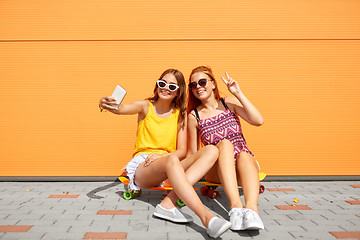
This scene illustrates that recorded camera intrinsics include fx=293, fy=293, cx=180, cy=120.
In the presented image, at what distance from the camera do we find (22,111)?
4.27 m

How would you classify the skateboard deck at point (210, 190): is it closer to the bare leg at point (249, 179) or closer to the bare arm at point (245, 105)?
the bare leg at point (249, 179)

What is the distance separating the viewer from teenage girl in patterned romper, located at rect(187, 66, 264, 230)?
273 cm

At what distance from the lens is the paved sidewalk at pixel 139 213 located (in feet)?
7.41

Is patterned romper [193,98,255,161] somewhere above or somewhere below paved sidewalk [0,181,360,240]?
above

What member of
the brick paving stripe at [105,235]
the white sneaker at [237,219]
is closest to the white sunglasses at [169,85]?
the white sneaker at [237,219]

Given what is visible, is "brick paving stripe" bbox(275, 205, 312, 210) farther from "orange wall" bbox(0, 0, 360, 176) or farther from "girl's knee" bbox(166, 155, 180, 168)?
"orange wall" bbox(0, 0, 360, 176)

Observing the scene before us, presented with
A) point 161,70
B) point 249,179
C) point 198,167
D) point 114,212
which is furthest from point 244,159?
point 161,70

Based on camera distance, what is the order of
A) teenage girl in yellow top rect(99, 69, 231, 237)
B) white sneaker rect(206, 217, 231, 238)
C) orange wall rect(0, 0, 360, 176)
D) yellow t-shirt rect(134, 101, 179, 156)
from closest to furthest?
white sneaker rect(206, 217, 231, 238) → teenage girl in yellow top rect(99, 69, 231, 237) → yellow t-shirt rect(134, 101, 179, 156) → orange wall rect(0, 0, 360, 176)

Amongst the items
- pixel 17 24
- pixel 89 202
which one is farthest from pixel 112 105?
pixel 17 24

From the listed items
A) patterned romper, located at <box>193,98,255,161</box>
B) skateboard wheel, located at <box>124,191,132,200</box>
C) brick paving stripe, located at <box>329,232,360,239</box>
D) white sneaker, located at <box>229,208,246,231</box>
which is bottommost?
skateboard wheel, located at <box>124,191,132,200</box>

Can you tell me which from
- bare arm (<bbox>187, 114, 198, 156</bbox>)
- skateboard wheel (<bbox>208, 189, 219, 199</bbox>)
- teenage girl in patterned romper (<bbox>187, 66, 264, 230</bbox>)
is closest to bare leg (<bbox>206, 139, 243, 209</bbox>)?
teenage girl in patterned romper (<bbox>187, 66, 264, 230</bbox>)

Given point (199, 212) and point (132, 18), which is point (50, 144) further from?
point (199, 212)

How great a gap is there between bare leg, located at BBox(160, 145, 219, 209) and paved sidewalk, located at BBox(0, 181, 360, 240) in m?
0.19

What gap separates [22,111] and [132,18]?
2.11 meters
